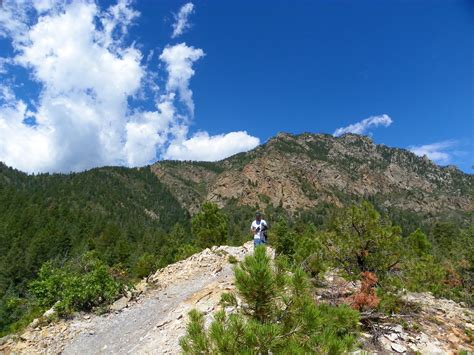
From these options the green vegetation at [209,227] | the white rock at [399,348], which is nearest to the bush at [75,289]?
the white rock at [399,348]

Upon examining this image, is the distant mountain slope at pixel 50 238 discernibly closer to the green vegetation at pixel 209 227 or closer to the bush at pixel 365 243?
the green vegetation at pixel 209 227

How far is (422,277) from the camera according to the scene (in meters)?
9.25

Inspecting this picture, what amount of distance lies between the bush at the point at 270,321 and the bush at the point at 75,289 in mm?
8772

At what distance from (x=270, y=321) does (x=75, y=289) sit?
30.7 ft

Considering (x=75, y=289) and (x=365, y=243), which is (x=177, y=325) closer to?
(x=75, y=289)

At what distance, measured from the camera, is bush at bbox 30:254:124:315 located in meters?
12.2

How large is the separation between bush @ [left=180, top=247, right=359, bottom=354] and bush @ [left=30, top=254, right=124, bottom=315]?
28.8ft

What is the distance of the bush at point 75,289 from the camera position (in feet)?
40.2

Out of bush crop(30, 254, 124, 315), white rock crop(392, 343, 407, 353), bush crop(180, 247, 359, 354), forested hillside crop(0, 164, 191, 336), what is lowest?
white rock crop(392, 343, 407, 353)

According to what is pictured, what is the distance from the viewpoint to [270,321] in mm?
5371

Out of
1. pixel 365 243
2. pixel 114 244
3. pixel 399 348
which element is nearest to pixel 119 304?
pixel 365 243

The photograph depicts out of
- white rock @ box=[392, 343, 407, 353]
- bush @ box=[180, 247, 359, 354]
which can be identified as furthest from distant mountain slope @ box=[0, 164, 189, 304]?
bush @ box=[180, 247, 359, 354]

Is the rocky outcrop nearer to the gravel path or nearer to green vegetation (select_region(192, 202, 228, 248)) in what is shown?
the gravel path

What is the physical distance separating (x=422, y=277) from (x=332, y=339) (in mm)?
5888
